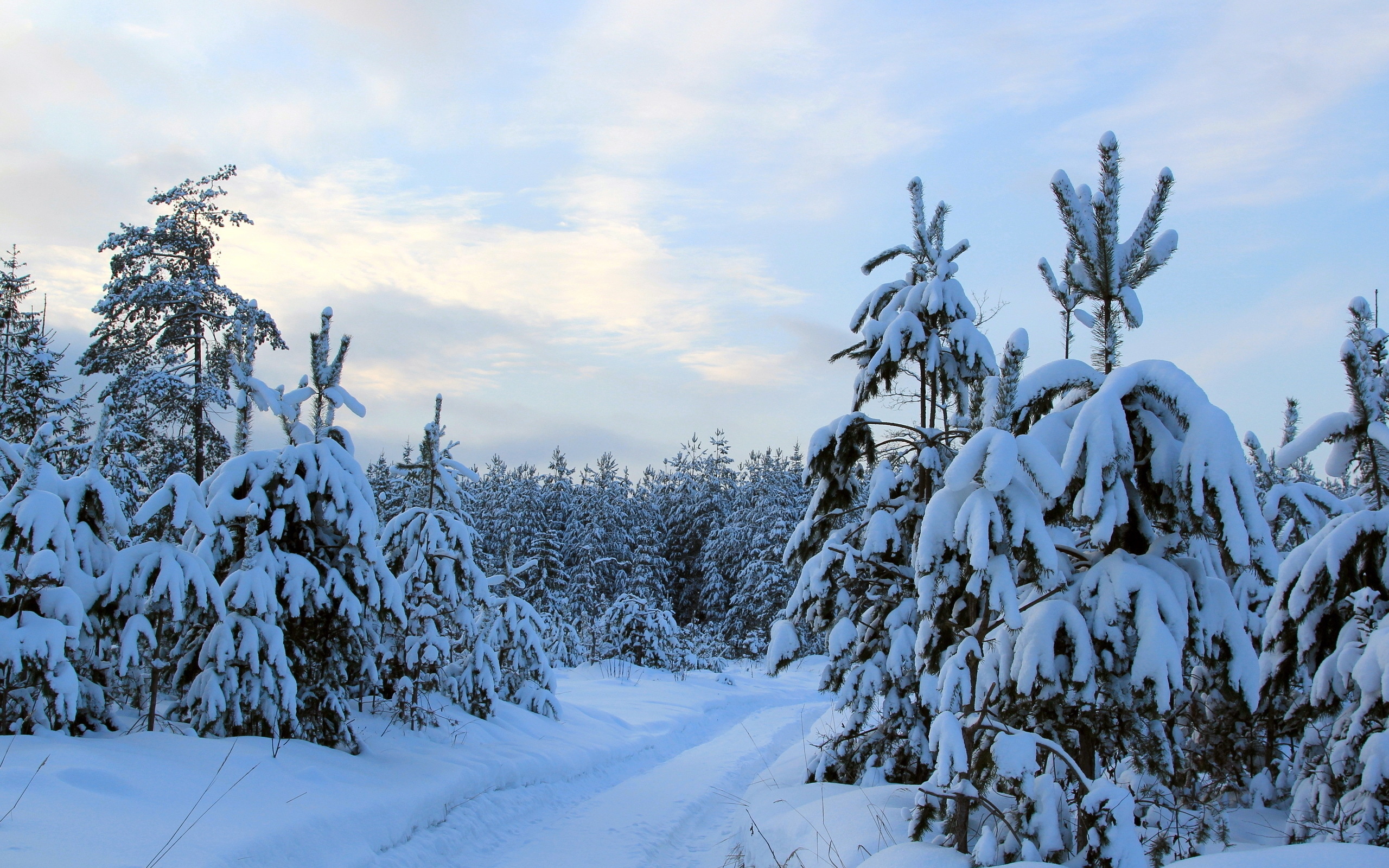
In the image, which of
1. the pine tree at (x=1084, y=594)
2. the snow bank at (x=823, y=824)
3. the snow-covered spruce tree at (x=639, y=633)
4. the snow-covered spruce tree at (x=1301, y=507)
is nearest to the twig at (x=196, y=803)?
the snow bank at (x=823, y=824)

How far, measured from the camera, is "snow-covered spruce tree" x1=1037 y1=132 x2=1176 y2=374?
562 centimetres

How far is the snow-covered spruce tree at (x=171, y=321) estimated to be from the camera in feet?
63.8

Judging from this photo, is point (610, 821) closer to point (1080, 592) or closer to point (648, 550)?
point (1080, 592)

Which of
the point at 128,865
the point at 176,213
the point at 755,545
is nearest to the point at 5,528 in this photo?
the point at 128,865

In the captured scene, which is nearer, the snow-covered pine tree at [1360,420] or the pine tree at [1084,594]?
the pine tree at [1084,594]

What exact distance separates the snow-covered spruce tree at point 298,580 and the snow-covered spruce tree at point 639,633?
1725 cm

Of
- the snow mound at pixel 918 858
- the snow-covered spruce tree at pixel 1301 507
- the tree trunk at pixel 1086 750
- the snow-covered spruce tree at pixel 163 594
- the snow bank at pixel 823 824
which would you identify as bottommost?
the snow bank at pixel 823 824

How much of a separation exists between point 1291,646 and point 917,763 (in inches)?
138

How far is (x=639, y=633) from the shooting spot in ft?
88.6

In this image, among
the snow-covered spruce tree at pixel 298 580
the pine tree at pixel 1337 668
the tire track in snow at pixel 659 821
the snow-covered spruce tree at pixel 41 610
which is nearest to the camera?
the pine tree at pixel 1337 668

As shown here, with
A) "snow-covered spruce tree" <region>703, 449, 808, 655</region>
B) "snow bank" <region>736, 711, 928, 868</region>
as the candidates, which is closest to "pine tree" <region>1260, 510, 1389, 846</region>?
"snow bank" <region>736, 711, 928, 868</region>

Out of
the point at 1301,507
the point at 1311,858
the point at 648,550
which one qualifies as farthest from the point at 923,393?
the point at 648,550

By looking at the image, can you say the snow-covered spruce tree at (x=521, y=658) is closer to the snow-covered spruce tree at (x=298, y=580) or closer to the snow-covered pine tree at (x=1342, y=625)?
the snow-covered spruce tree at (x=298, y=580)

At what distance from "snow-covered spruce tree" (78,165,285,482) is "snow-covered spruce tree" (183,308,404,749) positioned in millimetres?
12013
